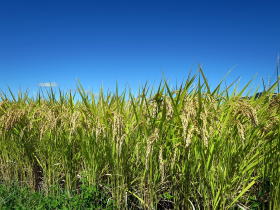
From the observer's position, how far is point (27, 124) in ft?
15.9

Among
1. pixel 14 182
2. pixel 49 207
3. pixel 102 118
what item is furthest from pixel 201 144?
pixel 14 182

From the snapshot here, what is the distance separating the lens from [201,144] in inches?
104

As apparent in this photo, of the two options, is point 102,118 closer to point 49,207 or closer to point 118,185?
point 118,185

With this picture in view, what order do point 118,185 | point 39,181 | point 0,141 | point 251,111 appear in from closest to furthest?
point 251,111
point 118,185
point 39,181
point 0,141

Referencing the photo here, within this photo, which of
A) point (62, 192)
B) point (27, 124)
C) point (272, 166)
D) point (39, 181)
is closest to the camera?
point (272, 166)

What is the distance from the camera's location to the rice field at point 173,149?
106 inches

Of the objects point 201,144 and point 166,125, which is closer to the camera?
point 201,144

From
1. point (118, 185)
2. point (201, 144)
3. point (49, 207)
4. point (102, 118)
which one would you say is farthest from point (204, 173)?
point (49, 207)

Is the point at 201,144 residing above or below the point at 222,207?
above

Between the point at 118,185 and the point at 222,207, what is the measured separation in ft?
4.00

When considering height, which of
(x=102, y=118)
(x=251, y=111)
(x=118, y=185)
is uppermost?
(x=102, y=118)

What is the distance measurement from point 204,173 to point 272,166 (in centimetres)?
76

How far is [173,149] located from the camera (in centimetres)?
310

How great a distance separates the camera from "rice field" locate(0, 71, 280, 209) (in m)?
2.69
